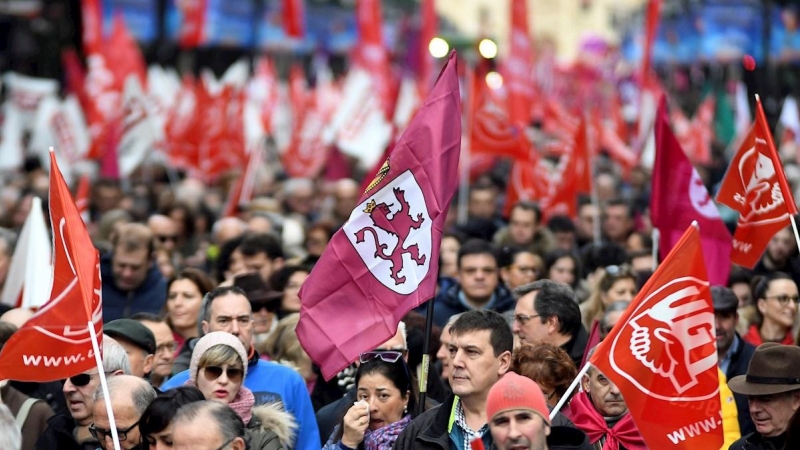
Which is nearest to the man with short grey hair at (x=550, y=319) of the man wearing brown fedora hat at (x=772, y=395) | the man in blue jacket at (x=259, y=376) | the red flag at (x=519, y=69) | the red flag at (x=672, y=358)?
the man in blue jacket at (x=259, y=376)

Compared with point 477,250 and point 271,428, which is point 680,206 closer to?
point 477,250

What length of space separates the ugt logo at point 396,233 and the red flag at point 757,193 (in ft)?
7.58

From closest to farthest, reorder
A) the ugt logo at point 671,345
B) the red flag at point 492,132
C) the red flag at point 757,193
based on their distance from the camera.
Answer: the ugt logo at point 671,345 < the red flag at point 757,193 < the red flag at point 492,132

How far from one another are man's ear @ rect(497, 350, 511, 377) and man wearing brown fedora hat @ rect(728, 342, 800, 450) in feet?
3.26

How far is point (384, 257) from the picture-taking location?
7.21 meters

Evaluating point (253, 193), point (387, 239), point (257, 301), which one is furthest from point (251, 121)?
point (387, 239)

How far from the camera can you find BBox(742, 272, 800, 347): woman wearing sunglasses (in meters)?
9.56

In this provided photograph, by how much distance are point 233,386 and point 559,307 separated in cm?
193

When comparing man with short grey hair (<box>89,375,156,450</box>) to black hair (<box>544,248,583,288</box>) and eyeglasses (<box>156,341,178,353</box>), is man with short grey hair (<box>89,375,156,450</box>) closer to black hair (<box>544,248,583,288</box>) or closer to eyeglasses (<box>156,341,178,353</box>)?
eyeglasses (<box>156,341,178,353</box>)

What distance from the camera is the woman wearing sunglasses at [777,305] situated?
9562mm

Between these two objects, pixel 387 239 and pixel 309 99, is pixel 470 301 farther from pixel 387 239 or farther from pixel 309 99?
pixel 309 99

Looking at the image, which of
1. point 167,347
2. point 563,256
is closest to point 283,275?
point 167,347

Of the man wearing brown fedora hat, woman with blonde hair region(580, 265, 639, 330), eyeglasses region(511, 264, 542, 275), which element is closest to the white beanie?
the man wearing brown fedora hat

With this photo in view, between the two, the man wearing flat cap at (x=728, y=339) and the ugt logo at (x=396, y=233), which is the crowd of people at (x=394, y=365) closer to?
the man wearing flat cap at (x=728, y=339)
